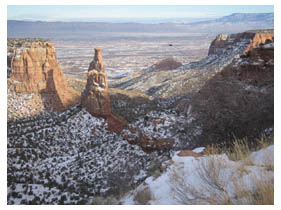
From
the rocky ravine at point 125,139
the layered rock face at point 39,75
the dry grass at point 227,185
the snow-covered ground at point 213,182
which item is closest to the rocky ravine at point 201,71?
the layered rock face at point 39,75

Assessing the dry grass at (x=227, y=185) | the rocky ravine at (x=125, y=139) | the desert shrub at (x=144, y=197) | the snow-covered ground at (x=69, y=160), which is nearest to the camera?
the dry grass at (x=227, y=185)

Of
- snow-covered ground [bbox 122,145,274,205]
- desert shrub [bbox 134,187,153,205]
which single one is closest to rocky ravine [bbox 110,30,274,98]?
snow-covered ground [bbox 122,145,274,205]

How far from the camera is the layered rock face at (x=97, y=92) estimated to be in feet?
76.3

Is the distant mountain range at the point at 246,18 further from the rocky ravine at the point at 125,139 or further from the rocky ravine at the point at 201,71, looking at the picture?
the rocky ravine at the point at 125,139

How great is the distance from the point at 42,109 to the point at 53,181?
1253 centimetres

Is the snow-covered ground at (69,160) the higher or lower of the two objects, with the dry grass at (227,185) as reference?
lower

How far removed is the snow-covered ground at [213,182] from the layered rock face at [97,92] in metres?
17.2

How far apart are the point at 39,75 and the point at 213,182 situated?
25656 mm

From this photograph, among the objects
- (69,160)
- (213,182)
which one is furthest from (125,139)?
(213,182)

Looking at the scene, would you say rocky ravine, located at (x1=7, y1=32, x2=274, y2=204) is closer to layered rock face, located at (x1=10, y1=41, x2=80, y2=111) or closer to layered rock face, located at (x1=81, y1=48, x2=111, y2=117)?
layered rock face, located at (x1=81, y1=48, x2=111, y2=117)

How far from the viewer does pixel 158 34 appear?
196000 millimetres

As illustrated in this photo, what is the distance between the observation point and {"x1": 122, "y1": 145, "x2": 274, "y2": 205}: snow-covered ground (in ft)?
15.4

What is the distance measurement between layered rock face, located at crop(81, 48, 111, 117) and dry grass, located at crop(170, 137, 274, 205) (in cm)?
1775

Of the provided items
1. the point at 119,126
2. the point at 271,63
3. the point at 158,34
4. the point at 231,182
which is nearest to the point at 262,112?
the point at 271,63
